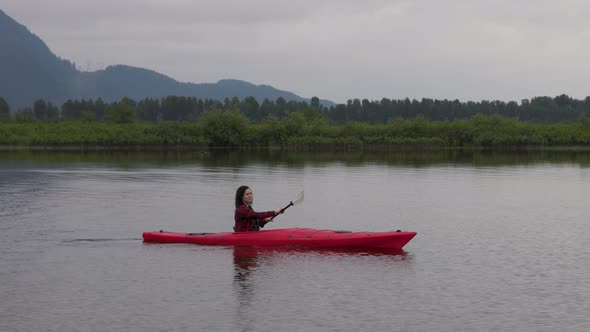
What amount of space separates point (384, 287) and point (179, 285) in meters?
4.25

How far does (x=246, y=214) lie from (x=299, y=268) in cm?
313

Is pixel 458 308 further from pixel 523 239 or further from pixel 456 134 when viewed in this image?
pixel 456 134

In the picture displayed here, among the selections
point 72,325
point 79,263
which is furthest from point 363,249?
point 72,325

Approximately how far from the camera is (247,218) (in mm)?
19547

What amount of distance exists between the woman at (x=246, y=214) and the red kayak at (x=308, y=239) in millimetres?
317

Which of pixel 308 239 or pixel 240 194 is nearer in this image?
pixel 308 239


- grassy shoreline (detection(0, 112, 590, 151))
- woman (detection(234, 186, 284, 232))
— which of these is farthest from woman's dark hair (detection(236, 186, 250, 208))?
grassy shoreline (detection(0, 112, 590, 151))

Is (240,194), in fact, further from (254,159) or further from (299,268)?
(254,159)

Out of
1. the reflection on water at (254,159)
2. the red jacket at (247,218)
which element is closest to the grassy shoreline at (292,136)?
the reflection on water at (254,159)

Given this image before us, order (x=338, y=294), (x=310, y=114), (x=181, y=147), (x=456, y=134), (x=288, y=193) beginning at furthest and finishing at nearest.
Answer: (x=310, y=114) → (x=456, y=134) → (x=181, y=147) → (x=288, y=193) → (x=338, y=294)

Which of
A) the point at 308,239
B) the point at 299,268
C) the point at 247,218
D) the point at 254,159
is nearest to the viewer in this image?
the point at 299,268

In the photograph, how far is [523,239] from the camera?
2128 centimetres

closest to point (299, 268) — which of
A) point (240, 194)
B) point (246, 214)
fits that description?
point (246, 214)

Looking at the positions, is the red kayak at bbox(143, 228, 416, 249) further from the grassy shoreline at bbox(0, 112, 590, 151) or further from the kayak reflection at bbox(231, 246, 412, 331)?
the grassy shoreline at bbox(0, 112, 590, 151)
